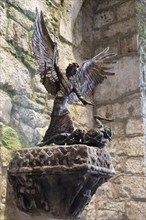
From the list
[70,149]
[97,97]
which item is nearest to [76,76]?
[70,149]

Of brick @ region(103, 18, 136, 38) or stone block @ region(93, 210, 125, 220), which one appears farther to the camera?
brick @ region(103, 18, 136, 38)

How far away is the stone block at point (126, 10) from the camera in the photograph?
6.94 feet

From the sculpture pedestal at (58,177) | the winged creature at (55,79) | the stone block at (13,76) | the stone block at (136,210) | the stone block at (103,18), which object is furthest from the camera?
the stone block at (103,18)

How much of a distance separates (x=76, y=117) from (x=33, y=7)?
0.68 m

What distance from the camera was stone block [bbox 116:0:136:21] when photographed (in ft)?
6.94

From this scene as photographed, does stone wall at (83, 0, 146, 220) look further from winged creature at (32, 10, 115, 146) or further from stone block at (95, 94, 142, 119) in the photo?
winged creature at (32, 10, 115, 146)

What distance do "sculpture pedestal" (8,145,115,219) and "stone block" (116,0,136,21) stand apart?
1.27m

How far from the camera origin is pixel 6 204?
50.1 inches

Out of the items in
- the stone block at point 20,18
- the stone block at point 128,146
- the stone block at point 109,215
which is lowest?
the stone block at point 109,215

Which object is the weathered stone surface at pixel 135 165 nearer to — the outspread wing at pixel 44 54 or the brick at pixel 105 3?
the outspread wing at pixel 44 54

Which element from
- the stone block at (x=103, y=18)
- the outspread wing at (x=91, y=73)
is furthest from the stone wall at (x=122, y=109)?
the outspread wing at (x=91, y=73)

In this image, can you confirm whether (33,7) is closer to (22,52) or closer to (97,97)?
(22,52)

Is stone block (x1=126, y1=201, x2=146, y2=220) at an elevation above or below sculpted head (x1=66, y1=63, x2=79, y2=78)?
below

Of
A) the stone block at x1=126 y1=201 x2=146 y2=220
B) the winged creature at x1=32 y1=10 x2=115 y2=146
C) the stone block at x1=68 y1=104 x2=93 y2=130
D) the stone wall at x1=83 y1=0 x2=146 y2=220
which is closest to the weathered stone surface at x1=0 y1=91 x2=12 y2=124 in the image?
the winged creature at x1=32 y1=10 x2=115 y2=146
